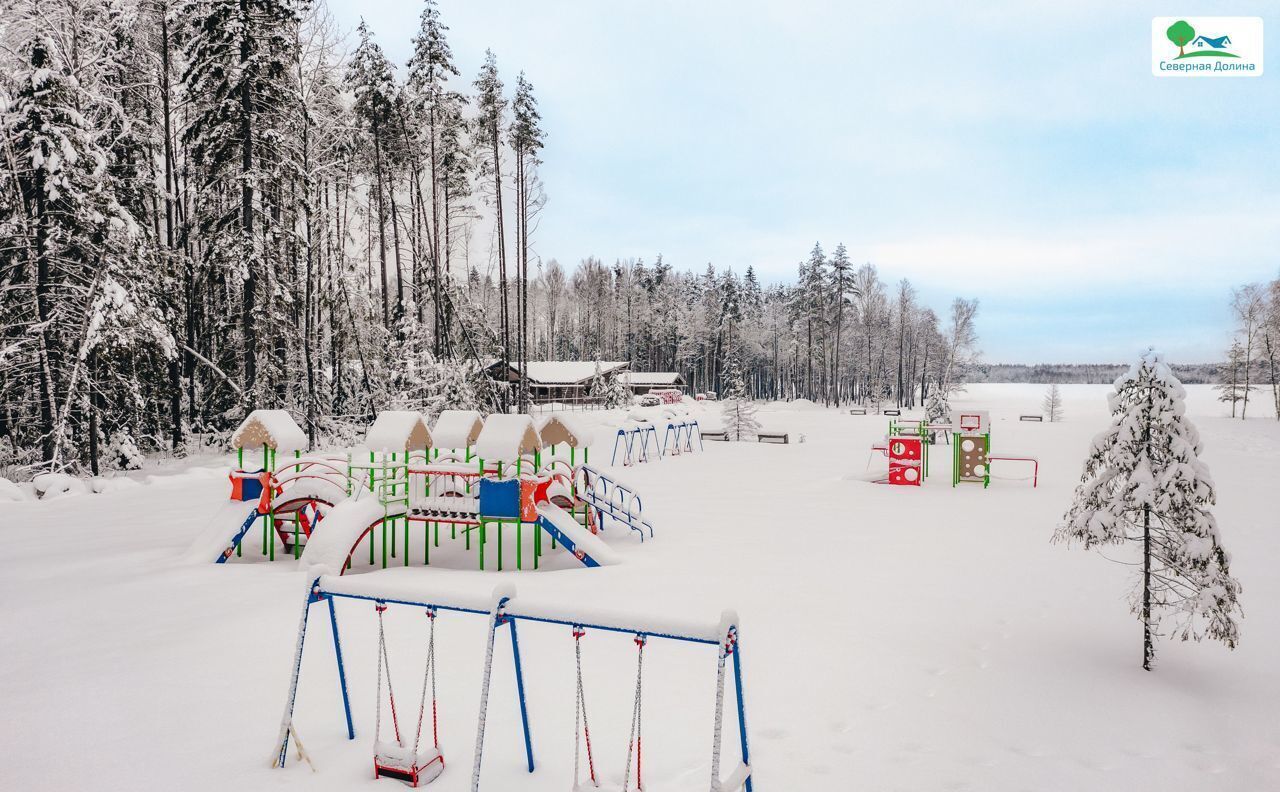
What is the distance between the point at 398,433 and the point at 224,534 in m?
2.78

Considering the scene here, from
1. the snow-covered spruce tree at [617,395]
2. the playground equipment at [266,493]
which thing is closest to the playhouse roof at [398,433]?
the playground equipment at [266,493]

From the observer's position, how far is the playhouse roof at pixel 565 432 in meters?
11.6

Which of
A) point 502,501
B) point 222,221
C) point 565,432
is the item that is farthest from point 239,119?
point 502,501

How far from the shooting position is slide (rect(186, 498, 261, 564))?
31.7 ft

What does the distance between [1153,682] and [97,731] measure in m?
8.76

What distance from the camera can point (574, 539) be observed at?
9.80 m

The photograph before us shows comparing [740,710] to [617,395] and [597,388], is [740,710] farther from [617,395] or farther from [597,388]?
[597,388]

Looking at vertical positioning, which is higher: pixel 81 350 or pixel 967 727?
pixel 81 350

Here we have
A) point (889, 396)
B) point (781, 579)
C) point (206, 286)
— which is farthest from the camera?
point (889, 396)

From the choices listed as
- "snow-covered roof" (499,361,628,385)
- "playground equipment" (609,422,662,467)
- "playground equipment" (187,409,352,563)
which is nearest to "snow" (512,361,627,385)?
"snow-covered roof" (499,361,628,385)

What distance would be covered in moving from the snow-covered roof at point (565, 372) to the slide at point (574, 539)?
4546 centimetres

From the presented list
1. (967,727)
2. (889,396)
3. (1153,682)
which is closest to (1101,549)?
(1153,682)

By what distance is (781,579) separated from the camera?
919 cm

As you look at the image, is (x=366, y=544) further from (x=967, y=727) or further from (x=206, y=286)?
(x=206, y=286)
